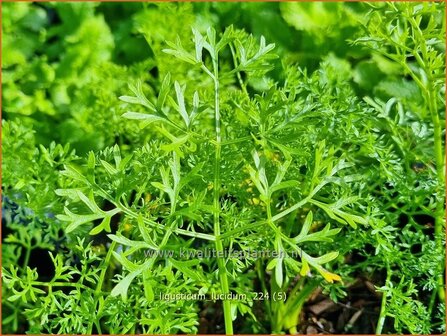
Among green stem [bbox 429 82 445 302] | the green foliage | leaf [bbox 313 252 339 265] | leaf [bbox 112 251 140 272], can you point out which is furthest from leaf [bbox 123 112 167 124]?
green stem [bbox 429 82 445 302]

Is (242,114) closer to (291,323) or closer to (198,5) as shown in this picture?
(291,323)

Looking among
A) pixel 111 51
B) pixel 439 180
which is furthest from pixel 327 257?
pixel 111 51

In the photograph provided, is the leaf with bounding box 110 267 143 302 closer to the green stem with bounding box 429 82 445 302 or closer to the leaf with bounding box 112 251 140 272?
the leaf with bounding box 112 251 140 272

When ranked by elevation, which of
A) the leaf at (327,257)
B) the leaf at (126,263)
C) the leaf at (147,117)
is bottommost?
the leaf at (327,257)

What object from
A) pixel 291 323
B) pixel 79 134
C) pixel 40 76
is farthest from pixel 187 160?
pixel 40 76

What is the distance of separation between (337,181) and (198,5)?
127 cm

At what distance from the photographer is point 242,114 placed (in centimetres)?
153

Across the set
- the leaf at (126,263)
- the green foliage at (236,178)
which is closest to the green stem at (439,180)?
the green foliage at (236,178)

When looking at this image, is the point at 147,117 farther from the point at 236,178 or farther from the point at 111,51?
the point at 111,51

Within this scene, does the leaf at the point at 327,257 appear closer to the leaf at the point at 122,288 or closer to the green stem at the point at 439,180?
the leaf at the point at 122,288

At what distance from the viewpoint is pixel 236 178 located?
1519 millimetres

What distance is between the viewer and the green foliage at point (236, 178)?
1.34 m

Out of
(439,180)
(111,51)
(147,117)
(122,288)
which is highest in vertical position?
(111,51)

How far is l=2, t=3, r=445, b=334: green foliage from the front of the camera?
1.34 m
